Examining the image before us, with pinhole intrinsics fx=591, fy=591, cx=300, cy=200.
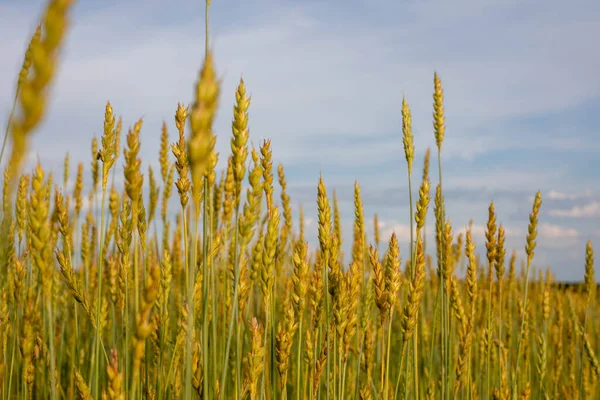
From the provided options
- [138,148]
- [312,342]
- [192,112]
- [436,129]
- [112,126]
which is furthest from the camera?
[436,129]

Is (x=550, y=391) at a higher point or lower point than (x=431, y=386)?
lower

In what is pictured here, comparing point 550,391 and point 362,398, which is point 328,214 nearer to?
point 362,398

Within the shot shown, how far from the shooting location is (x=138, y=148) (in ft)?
3.72

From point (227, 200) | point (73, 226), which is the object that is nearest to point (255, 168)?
point (227, 200)

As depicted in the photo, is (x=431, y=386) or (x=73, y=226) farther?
(x=73, y=226)

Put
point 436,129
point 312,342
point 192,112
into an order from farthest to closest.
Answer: point 436,129 < point 312,342 < point 192,112

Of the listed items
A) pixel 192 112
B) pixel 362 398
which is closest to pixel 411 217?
pixel 362 398

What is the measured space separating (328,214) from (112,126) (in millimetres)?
652

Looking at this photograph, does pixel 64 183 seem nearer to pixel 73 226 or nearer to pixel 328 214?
pixel 73 226

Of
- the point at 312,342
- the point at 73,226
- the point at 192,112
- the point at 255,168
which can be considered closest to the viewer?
the point at 192,112

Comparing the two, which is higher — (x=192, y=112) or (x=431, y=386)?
(x=192, y=112)

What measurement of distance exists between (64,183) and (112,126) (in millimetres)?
2541

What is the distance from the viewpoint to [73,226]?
344 cm

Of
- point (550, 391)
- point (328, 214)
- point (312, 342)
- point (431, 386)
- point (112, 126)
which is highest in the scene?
point (112, 126)
